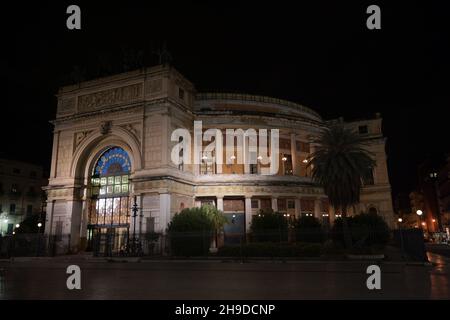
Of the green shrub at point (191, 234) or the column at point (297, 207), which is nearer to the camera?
the green shrub at point (191, 234)

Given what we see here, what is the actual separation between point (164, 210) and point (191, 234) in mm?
6920

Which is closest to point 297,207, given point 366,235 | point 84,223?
point 366,235

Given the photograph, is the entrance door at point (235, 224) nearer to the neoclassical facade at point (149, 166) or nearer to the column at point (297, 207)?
the neoclassical facade at point (149, 166)

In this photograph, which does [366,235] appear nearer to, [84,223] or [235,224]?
[235,224]

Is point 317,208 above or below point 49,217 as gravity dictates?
above

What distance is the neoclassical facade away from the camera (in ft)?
125

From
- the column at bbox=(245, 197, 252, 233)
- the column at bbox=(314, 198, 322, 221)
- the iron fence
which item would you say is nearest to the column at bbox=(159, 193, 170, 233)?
the iron fence

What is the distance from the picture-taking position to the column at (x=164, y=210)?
117 ft

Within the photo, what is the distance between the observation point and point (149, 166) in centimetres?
3794

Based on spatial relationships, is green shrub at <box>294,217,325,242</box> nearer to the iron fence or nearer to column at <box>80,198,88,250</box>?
the iron fence

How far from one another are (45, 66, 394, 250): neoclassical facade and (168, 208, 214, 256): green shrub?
185 inches

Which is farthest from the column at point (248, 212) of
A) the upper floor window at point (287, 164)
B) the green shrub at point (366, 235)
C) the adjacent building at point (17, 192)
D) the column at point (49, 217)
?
the adjacent building at point (17, 192)

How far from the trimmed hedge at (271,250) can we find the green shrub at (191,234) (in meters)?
1.64
